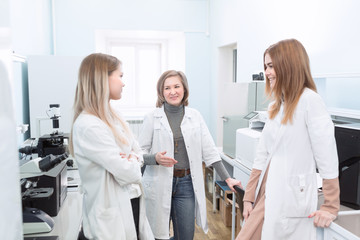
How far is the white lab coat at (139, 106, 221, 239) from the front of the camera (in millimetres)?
1930

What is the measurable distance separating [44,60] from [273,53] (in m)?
3.05

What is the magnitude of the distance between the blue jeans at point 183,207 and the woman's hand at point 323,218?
805mm

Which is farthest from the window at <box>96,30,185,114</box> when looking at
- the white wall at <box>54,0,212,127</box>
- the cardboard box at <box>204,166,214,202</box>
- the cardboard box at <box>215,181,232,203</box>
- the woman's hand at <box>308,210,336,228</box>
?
the woman's hand at <box>308,210,336,228</box>

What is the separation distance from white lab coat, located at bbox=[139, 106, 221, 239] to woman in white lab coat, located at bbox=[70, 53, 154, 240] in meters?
0.48

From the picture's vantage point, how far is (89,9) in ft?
16.7

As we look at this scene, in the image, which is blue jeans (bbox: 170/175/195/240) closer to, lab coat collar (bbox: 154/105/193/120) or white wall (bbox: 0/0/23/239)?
lab coat collar (bbox: 154/105/193/120)

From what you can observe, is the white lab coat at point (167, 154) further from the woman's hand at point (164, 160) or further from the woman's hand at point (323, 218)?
the woman's hand at point (323, 218)

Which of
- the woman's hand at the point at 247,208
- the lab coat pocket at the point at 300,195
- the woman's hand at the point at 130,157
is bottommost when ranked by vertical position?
the woman's hand at the point at 247,208

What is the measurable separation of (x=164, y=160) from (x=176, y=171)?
183mm

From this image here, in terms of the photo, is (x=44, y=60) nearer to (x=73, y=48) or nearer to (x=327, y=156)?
(x=73, y=48)

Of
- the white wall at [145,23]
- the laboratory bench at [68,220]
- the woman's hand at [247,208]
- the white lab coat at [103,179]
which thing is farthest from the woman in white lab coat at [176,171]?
the white wall at [145,23]

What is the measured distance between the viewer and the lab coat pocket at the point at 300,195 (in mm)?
1362

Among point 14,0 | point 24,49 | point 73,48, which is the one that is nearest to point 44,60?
point 24,49

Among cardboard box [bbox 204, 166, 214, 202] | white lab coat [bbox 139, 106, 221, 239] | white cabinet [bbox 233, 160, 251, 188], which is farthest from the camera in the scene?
cardboard box [bbox 204, 166, 214, 202]
